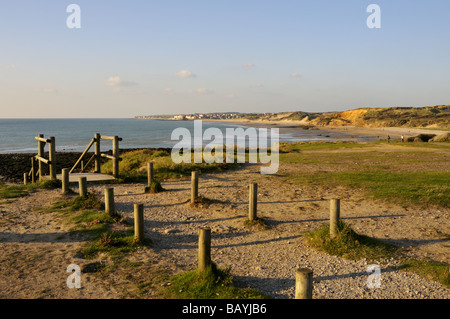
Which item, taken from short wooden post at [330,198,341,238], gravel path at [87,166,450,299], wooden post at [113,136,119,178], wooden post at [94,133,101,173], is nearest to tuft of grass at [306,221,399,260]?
short wooden post at [330,198,341,238]

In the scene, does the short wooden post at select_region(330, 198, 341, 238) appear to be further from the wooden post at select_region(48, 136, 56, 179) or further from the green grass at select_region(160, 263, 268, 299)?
the wooden post at select_region(48, 136, 56, 179)

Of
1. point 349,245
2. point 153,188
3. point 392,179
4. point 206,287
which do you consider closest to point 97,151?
point 153,188

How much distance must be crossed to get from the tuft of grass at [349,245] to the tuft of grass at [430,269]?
54 centimetres

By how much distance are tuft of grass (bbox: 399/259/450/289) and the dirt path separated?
0.25 m

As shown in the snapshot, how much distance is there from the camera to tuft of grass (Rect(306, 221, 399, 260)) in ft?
25.7

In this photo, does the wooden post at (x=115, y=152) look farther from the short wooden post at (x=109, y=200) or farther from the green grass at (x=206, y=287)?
the green grass at (x=206, y=287)

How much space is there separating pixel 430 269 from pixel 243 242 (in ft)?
14.5

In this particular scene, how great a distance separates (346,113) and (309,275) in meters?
149

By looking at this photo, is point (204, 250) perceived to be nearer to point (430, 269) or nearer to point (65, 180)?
point (430, 269)

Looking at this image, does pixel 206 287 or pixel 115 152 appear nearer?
pixel 206 287

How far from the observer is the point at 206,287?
6145 mm

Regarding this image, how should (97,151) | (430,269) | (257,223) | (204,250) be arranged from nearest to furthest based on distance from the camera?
(204,250) → (430,269) → (257,223) → (97,151)

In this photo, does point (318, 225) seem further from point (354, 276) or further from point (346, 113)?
point (346, 113)
